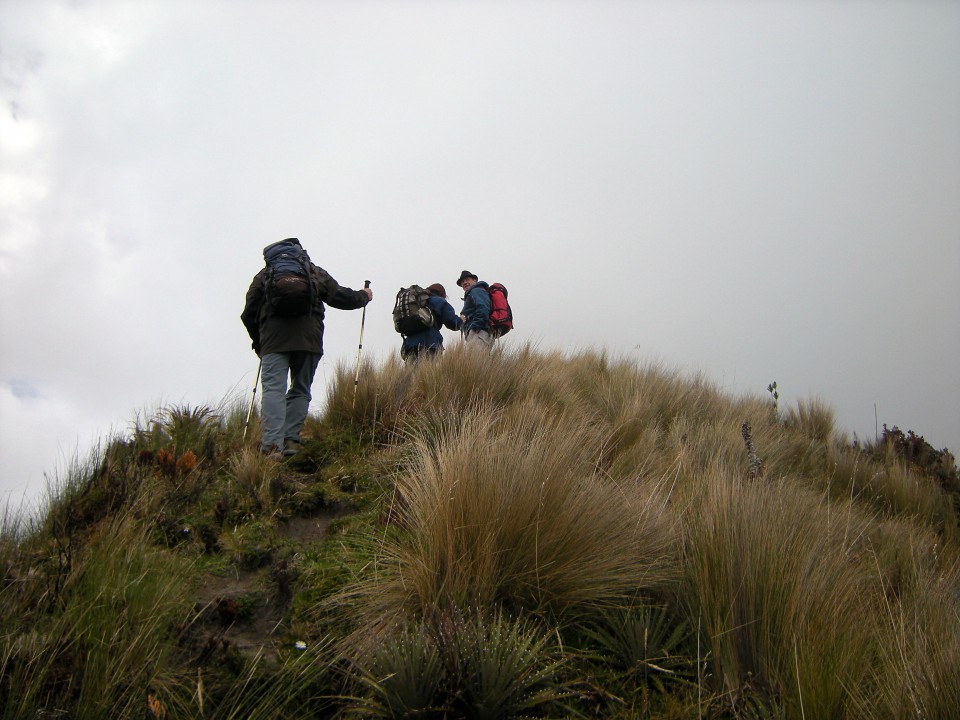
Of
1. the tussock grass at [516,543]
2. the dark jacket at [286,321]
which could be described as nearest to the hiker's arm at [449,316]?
the dark jacket at [286,321]

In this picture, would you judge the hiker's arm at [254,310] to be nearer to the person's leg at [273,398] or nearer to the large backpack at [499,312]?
the person's leg at [273,398]

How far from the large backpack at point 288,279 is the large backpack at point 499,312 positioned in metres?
4.30

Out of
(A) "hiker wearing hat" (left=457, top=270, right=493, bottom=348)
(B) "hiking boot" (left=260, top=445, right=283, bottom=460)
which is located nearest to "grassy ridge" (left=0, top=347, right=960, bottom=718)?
(B) "hiking boot" (left=260, top=445, right=283, bottom=460)

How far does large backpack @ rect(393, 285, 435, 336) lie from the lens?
29.3ft

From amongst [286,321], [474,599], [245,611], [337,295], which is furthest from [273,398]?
[474,599]

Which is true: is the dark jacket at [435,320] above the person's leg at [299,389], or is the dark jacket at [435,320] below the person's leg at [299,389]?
above

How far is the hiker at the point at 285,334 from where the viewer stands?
18.8ft

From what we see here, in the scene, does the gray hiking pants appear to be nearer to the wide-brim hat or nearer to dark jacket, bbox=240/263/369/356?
dark jacket, bbox=240/263/369/356

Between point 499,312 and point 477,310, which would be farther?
point 499,312

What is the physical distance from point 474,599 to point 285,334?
3.95 m

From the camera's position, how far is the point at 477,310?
383 inches

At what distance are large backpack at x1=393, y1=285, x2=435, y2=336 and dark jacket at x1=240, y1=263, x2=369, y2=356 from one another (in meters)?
2.38

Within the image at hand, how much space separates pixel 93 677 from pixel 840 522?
4148mm

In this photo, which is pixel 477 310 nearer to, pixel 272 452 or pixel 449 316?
pixel 449 316
